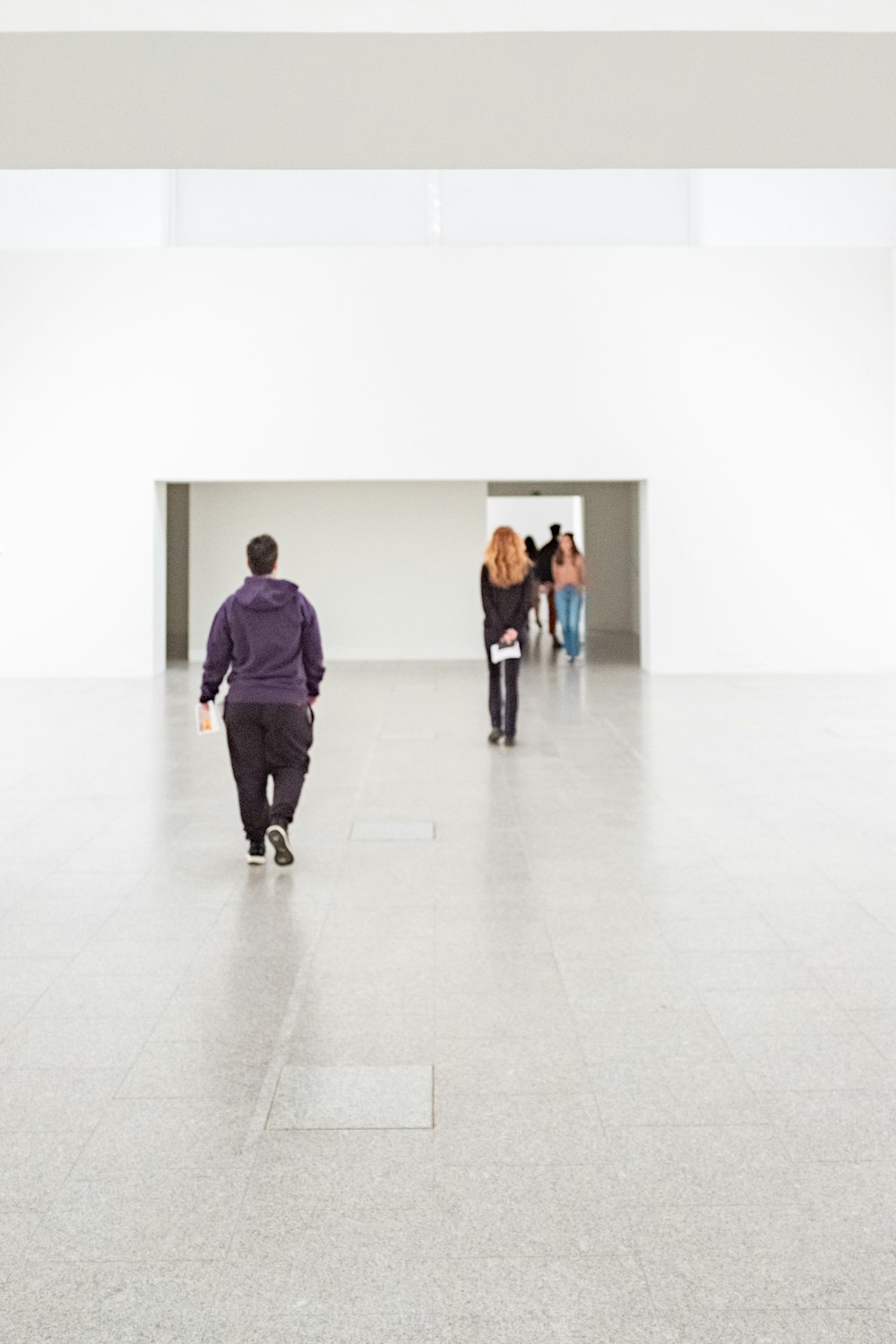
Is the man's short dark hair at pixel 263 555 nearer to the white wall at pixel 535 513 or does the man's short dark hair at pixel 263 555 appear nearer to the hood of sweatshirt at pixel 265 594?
the hood of sweatshirt at pixel 265 594

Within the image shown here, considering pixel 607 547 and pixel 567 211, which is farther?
pixel 607 547

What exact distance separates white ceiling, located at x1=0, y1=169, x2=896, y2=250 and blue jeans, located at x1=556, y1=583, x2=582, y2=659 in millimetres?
4643

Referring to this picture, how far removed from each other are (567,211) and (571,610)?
5362 mm

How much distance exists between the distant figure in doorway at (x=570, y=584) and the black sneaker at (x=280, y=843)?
12900 millimetres

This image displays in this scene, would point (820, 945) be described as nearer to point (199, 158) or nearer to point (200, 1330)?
point (200, 1330)

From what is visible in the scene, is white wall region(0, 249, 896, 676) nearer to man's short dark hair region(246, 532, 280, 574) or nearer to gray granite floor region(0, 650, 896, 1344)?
gray granite floor region(0, 650, 896, 1344)

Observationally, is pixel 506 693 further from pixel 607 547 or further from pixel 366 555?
pixel 607 547

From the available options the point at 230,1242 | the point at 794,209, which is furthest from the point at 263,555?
the point at 794,209

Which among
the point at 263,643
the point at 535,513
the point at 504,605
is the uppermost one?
the point at 535,513

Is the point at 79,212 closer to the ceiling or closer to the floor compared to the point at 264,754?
closer to the ceiling

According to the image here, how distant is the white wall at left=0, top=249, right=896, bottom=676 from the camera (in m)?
18.3

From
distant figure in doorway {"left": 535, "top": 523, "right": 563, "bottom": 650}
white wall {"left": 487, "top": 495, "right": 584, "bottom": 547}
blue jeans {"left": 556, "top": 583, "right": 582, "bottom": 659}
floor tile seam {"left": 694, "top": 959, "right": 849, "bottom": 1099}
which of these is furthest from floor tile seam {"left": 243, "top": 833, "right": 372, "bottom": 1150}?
white wall {"left": 487, "top": 495, "right": 584, "bottom": 547}

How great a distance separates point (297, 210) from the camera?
1900 centimetres

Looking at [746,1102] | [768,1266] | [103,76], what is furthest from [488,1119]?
[103,76]
